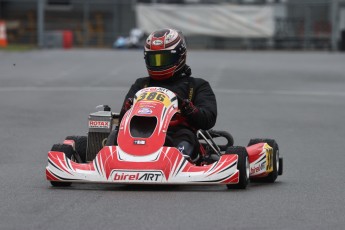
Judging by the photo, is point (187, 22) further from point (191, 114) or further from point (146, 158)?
point (146, 158)

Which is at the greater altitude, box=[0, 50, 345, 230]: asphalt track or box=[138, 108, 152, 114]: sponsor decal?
box=[138, 108, 152, 114]: sponsor decal

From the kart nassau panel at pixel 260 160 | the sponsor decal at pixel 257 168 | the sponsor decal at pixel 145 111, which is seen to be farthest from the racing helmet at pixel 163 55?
the sponsor decal at pixel 257 168

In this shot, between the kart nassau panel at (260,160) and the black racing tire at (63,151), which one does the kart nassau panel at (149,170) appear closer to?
the black racing tire at (63,151)

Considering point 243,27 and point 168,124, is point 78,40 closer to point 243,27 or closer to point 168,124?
point 243,27

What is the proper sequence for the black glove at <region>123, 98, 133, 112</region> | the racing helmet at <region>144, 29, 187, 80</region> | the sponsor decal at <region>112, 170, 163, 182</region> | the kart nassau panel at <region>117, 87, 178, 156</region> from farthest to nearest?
the racing helmet at <region>144, 29, 187, 80</region> < the black glove at <region>123, 98, 133, 112</region> < the kart nassau panel at <region>117, 87, 178, 156</region> < the sponsor decal at <region>112, 170, 163, 182</region>

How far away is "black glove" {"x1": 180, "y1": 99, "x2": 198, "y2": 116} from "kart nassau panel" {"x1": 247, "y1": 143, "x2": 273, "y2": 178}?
71 cm

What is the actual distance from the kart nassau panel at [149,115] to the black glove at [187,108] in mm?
77

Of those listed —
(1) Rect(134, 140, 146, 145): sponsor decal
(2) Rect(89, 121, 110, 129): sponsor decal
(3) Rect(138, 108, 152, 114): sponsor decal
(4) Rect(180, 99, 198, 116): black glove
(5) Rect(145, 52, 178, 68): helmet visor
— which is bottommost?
(2) Rect(89, 121, 110, 129): sponsor decal

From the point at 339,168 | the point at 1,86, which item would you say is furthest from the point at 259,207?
the point at 1,86

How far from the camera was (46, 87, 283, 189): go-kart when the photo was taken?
845 cm

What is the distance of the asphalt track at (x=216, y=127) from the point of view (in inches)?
282

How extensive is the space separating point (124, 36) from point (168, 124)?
40685mm

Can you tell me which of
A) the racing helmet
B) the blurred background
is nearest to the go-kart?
the racing helmet

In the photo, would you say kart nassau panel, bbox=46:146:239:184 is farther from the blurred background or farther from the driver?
the blurred background
